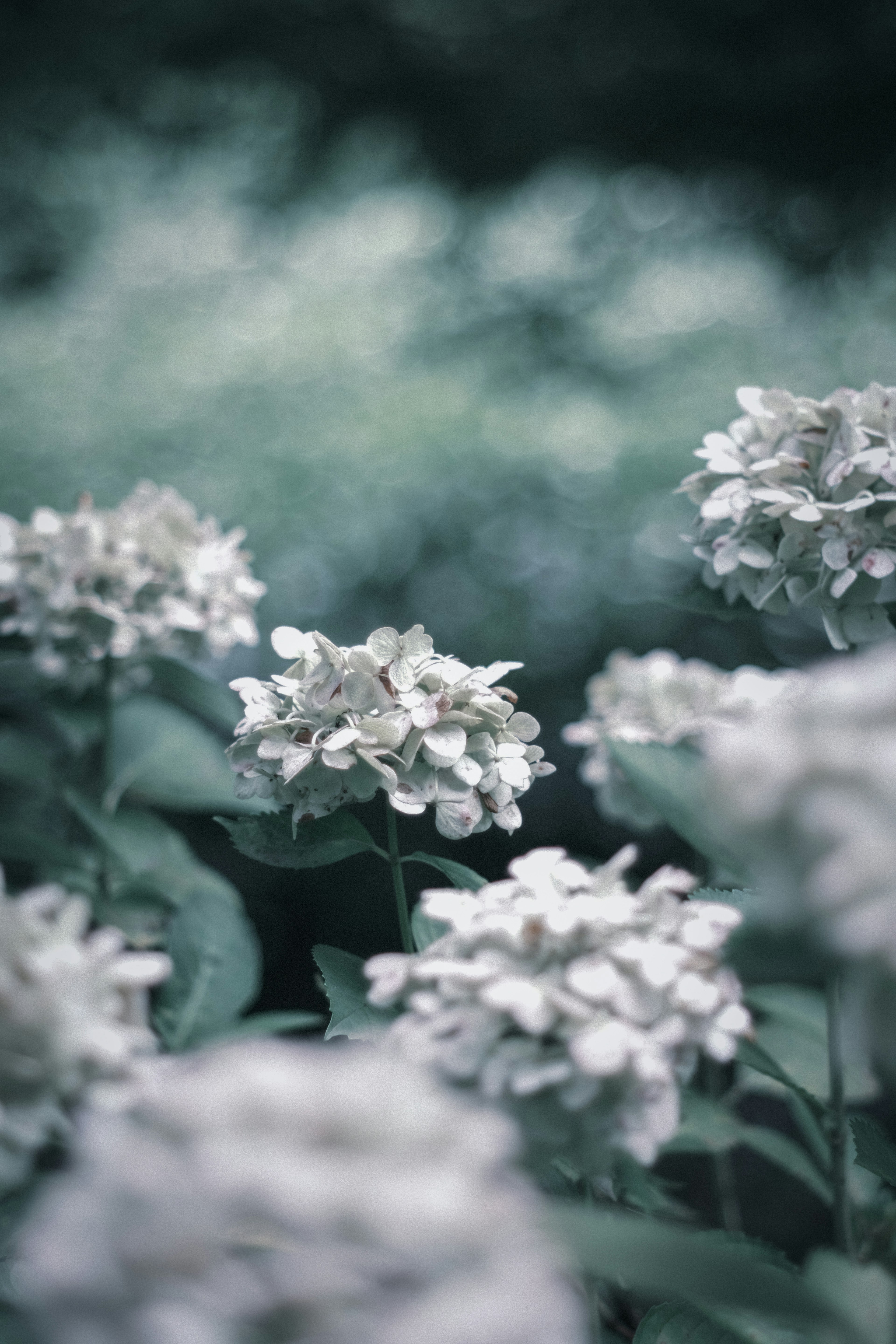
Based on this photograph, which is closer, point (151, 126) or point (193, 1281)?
point (193, 1281)

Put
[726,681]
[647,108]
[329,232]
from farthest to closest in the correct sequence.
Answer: [647,108], [329,232], [726,681]

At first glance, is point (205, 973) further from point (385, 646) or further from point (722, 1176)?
point (722, 1176)

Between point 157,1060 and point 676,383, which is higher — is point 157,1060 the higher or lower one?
the lower one

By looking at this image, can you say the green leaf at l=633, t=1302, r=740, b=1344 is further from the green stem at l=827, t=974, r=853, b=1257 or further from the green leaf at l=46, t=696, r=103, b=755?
the green leaf at l=46, t=696, r=103, b=755

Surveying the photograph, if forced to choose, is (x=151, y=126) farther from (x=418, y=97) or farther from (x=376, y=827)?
(x=376, y=827)

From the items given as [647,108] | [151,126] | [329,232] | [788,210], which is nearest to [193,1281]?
[329,232]

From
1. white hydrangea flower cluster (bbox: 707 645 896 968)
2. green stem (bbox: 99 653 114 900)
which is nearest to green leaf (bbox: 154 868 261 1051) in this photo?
green stem (bbox: 99 653 114 900)

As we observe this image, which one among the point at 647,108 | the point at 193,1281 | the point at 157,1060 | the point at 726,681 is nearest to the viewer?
the point at 193,1281
